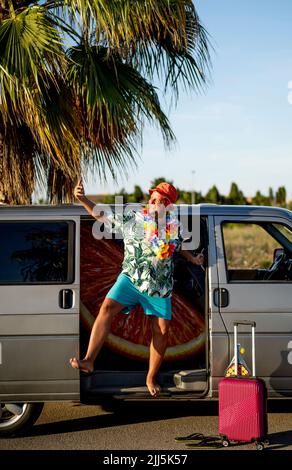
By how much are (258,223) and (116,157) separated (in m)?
2.85

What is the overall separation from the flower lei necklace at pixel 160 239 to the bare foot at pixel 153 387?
954 mm

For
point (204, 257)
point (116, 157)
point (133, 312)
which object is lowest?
point (133, 312)

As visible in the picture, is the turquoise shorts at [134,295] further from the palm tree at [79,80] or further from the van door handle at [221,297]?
the palm tree at [79,80]

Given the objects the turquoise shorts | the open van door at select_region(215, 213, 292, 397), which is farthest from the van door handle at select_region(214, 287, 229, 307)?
the turquoise shorts

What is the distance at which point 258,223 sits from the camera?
5707 millimetres

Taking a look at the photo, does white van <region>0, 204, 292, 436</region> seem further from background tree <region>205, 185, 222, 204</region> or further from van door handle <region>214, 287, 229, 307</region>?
background tree <region>205, 185, 222, 204</region>

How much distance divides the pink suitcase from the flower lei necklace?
0.83 metres

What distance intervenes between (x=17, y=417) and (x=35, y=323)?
769 millimetres

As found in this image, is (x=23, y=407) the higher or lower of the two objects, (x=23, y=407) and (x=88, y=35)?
the lower

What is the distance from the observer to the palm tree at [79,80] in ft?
23.4

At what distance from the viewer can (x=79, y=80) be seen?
7531 millimetres

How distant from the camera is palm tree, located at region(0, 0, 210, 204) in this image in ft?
23.4
